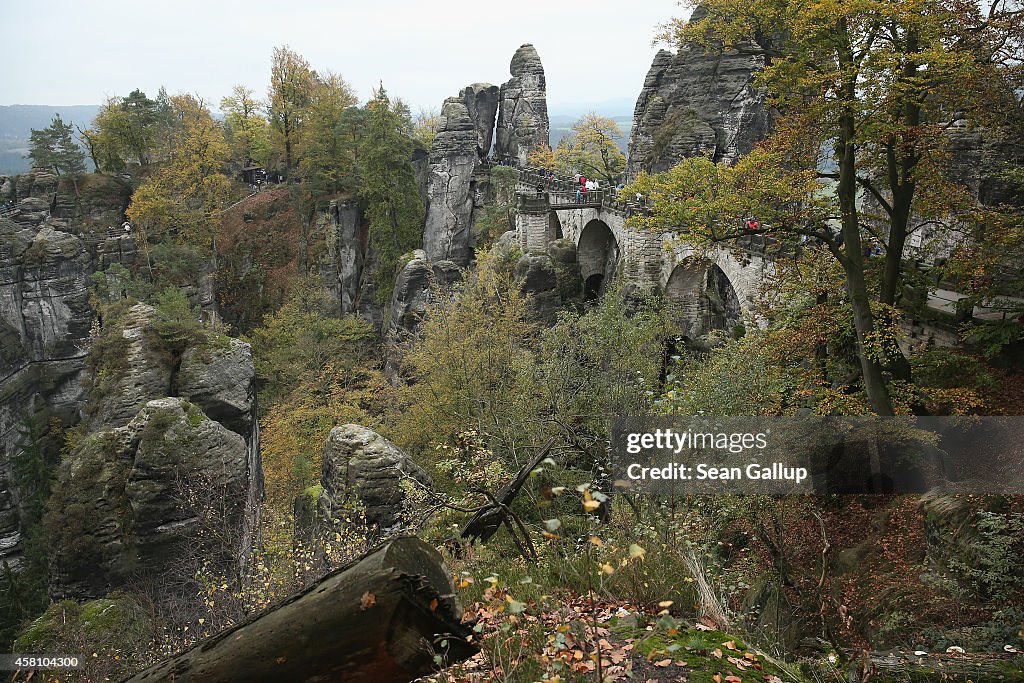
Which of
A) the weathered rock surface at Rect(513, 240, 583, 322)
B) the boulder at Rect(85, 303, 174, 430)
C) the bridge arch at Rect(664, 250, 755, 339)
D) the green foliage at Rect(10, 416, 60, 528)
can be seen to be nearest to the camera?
the boulder at Rect(85, 303, 174, 430)

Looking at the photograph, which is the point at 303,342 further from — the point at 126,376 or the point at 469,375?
the point at 469,375

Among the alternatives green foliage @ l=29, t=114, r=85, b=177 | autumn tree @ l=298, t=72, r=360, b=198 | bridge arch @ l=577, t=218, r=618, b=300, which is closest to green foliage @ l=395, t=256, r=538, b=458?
bridge arch @ l=577, t=218, r=618, b=300

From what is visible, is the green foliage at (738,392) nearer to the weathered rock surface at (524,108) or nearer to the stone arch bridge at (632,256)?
the stone arch bridge at (632,256)

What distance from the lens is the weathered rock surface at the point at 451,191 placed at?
132 ft

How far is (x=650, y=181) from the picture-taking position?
426 inches

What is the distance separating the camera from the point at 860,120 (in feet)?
32.5

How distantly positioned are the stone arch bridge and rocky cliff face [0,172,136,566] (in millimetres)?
25368

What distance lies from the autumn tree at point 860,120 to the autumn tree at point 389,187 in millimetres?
30740

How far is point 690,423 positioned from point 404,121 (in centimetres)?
3474

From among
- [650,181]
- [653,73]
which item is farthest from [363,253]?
[650,181]

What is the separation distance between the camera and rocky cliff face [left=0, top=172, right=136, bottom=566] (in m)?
35.1

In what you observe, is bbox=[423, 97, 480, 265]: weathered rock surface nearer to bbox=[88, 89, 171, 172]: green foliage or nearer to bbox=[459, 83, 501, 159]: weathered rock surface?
bbox=[459, 83, 501, 159]: weathered rock surface

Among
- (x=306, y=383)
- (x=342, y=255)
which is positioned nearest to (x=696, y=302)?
(x=306, y=383)

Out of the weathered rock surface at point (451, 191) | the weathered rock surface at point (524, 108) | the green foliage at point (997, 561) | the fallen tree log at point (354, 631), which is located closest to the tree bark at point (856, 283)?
the green foliage at point (997, 561)
